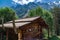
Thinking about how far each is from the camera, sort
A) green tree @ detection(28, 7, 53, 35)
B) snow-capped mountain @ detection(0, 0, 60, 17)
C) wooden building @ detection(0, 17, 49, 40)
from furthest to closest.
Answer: snow-capped mountain @ detection(0, 0, 60, 17) < green tree @ detection(28, 7, 53, 35) < wooden building @ detection(0, 17, 49, 40)

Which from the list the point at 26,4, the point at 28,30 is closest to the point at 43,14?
the point at 26,4

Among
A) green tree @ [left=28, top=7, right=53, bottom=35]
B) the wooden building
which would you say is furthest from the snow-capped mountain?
the wooden building

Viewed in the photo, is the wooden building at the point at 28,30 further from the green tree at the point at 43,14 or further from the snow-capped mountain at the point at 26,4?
the snow-capped mountain at the point at 26,4

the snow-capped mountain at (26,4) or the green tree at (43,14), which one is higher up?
the snow-capped mountain at (26,4)

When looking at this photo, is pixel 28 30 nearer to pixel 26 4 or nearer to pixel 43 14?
pixel 43 14

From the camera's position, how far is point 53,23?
48.3 feet

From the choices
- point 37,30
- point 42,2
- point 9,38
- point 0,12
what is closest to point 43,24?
point 37,30

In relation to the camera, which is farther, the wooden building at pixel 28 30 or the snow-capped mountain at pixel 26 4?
the snow-capped mountain at pixel 26 4

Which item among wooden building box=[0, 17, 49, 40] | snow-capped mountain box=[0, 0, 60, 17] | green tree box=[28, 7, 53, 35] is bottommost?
wooden building box=[0, 17, 49, 40]

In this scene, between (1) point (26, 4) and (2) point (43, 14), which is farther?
(1) point (26, 4)

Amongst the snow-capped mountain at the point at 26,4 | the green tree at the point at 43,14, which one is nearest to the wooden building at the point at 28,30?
the green tree at the point at 43,14

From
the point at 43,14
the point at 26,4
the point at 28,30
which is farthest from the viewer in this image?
the point at 26,4

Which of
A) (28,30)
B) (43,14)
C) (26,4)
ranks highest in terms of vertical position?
(26,4)

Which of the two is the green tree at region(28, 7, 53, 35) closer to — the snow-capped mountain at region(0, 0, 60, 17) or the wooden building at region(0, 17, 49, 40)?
the snow-capped mountain at region(0, 0, 60, 17)
